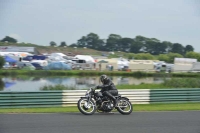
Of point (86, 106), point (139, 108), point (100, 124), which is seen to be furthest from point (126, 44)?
point (100, 124)

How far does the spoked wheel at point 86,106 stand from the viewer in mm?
13601

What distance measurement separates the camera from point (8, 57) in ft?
145

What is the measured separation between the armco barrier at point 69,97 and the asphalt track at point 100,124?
114 inches

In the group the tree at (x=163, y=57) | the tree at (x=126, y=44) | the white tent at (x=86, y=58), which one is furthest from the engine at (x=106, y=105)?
the tree at (x=126, y=44)

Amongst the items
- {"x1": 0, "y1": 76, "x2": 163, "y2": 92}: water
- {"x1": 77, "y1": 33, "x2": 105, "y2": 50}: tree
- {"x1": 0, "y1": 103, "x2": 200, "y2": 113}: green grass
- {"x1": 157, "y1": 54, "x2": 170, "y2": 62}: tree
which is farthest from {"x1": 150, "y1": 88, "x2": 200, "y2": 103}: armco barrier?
{"x1": 157, "y1": 54, "x2": 170, "y2": 62}: tree

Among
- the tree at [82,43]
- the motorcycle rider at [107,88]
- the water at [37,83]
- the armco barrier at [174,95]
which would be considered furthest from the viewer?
the tree at [82,43]

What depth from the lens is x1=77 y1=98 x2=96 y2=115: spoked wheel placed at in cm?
1360

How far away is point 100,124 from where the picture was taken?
37.0 ft

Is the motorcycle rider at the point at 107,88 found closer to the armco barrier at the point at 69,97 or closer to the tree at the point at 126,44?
the armco barrier at the point at 69,97

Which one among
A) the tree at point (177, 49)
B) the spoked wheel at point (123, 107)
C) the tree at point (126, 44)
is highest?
the tree at point (126, 44)

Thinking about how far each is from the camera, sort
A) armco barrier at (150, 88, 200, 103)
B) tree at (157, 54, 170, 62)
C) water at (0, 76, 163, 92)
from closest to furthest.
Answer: armco barrier at (150, 88, 200, 103) → water at (0, 76, 163, 92) → tree at (157, 54, 170, 62)

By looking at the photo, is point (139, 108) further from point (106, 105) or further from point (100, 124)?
point (100, 124)

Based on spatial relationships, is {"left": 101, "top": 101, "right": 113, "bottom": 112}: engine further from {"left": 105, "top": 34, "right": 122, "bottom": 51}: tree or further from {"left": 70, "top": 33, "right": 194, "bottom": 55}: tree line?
{"left": 105, "top": 34, "right": 122, "bottom": 51}: tree

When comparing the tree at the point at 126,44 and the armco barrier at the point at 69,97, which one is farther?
the tree at the point at 126,44
